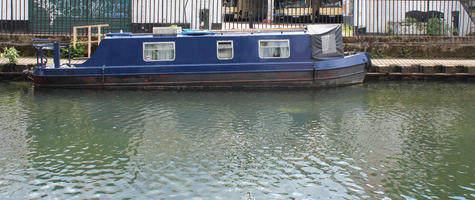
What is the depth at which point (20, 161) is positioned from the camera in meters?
9.19

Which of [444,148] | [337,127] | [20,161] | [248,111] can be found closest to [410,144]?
[444,148]

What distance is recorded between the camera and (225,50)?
16875 millimetres

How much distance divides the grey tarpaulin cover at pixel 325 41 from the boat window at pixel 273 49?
82 centimetres

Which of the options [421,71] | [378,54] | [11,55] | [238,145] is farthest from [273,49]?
[11,55]

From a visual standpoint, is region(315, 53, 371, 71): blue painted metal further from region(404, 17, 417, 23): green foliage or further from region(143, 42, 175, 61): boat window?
region(404, 17, 417, 23): green foliage

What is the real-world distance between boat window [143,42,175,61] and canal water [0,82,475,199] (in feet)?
4.76

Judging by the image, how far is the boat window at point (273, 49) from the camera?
16812mm

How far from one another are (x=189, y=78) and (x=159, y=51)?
1235 mm

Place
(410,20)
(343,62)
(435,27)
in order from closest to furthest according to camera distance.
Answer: (343,62) < (435,27) < (410,20)

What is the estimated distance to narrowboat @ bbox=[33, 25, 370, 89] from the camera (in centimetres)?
A: 1678

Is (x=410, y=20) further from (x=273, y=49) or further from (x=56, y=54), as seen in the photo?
(x=56, y=54)

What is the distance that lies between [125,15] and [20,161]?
13.0 metres

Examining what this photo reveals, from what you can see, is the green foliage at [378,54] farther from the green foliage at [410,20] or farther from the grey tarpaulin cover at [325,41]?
the grey tarpaulin cover at [325,41]

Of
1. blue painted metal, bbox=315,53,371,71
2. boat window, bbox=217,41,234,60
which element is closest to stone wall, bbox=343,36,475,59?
blue painted metal, bbox=315,53,371,71
